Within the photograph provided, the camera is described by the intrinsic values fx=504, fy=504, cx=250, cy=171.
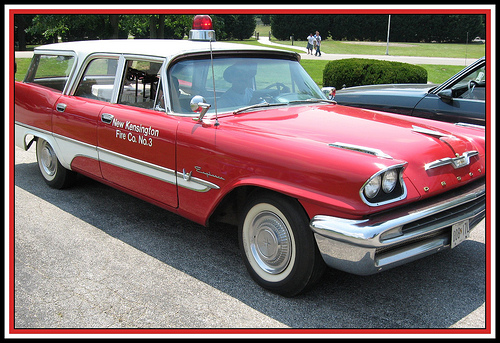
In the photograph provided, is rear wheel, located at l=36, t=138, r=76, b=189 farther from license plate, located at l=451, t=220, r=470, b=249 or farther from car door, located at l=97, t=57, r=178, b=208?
license plate, located at l=451, t=220, r=470, b=249

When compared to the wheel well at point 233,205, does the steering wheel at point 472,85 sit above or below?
above

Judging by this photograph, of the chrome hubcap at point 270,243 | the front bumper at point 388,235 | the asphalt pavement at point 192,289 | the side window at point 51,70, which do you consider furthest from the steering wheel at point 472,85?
the side window at point 51,70

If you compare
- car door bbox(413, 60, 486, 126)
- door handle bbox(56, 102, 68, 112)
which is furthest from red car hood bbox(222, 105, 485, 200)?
door handle bbox(56, 102, 68, 112)

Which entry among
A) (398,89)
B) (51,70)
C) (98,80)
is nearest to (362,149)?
(98,80)

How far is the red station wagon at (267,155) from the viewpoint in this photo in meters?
3.04

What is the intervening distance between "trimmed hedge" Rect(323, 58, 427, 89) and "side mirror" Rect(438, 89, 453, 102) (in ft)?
20.9

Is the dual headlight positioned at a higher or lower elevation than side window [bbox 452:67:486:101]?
lower

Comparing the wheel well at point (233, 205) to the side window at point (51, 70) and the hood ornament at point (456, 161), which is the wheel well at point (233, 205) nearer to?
Result: the hood ornament at point (456, 161)

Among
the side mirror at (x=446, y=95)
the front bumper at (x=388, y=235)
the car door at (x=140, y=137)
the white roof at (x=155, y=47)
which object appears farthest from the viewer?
the side mirror at (x=446, y=95)

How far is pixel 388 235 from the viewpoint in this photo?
299cm

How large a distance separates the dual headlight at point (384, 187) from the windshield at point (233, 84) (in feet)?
4.94

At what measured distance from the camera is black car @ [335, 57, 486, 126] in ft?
18.0

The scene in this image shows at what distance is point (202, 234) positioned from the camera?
15.1 ft

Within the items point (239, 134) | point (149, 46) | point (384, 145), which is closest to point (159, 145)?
point (239, 134)
